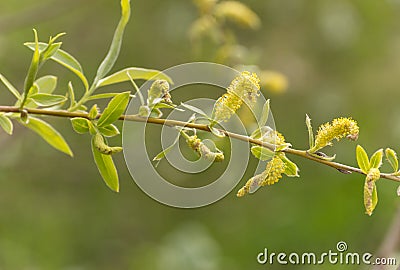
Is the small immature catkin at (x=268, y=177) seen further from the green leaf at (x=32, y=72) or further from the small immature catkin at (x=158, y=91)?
the green leaf at (x=32, y=72)

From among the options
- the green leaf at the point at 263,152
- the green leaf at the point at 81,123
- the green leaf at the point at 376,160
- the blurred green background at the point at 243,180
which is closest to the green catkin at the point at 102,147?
the green leaf at the point at 81,123

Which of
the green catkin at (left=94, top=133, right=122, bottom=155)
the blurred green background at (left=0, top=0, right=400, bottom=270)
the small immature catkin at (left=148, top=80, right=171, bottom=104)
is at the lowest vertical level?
the green catkin at (left=94, top=133, right=122, bottom=155)

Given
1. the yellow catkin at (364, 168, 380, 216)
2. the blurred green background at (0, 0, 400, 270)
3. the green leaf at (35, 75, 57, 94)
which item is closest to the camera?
the yellow catkin at (364, 168, 380, 216)

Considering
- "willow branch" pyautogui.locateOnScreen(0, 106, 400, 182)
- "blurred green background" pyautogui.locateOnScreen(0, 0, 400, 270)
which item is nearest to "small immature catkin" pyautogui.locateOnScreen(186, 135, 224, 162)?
"willow branch" pyautogui.locateOnScreen(0, 106, 400, 182)

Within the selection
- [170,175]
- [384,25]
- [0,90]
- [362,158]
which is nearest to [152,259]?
[170,175]

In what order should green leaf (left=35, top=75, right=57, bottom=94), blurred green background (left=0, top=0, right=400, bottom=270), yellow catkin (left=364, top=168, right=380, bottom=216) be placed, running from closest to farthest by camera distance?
yellow catkin (left=364, top=168, right=380, bottom=216), green leaf (left=35, top=75, right=57, bottom=94), blurred green background (left=0, top=0, right=400, bottom=270)

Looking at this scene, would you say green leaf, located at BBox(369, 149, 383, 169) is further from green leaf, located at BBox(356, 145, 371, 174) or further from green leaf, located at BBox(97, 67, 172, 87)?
green leaf, located at BBox(97, 67, 172, 87)

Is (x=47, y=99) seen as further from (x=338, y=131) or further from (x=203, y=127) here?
(x=338, y=131)

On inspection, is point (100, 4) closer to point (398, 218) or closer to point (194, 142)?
point (398, 218)

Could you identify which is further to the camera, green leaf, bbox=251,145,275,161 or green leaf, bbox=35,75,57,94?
green leaf, bbox=35,75,57,94
